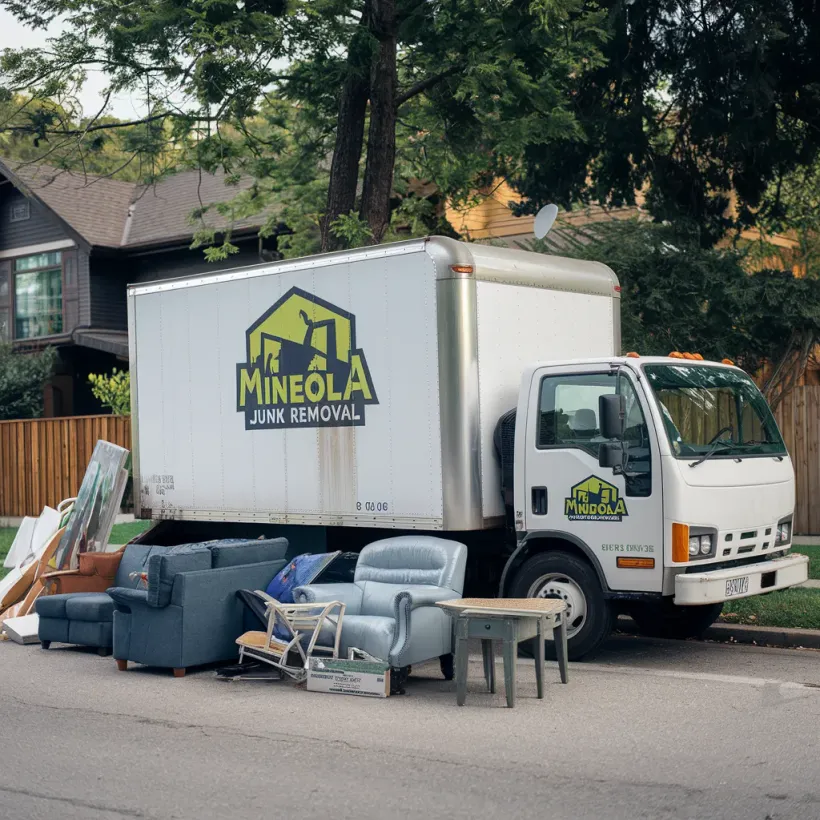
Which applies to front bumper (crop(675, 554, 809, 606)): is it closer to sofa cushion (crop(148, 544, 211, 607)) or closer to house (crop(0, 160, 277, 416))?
sofa cushion (crop(148, 544, 211, 607))

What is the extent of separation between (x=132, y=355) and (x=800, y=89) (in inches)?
355

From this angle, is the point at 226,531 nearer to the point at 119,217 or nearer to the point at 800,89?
the point at 800,89

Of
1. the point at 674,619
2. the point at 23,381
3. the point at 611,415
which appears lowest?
the point at 674,619

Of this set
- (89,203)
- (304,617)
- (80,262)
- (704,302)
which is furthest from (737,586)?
(89,203)

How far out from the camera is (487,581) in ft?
36.7

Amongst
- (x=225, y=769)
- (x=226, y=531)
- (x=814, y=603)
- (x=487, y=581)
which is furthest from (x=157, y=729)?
(x=814, y=603)

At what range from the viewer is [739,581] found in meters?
9.73

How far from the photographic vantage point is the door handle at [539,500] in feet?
33.3

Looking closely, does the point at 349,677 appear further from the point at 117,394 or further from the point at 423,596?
the point at 117,394

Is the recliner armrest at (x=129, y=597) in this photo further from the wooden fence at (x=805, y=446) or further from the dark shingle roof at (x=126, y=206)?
the dark shingle roof at (x=126, y=206)

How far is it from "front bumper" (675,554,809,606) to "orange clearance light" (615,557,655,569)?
0.23 m

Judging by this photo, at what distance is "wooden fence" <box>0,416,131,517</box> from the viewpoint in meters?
24.9

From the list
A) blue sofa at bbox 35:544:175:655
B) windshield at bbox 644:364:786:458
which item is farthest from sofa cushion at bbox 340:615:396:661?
windshield at bbox 644:364:786:458

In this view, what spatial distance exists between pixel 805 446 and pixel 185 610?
36.5ft
